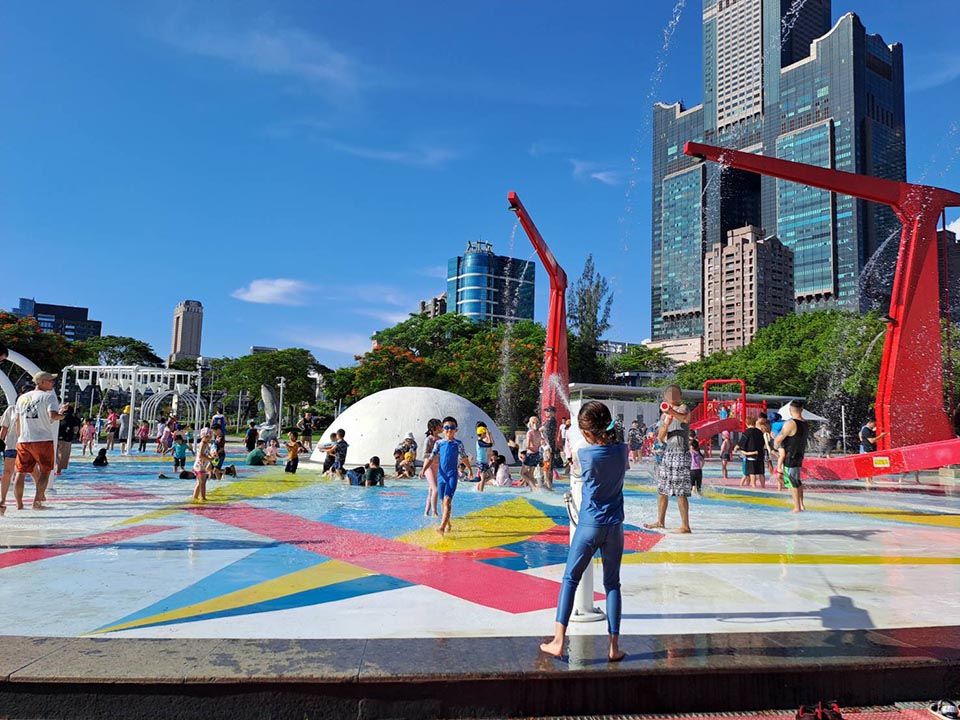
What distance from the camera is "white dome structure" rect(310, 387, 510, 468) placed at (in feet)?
65.4

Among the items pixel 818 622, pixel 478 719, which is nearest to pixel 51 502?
pixel 478 719

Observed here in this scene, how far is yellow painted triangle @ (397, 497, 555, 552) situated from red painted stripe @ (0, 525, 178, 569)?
335 centimetres

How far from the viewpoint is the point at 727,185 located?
→ 14738cm

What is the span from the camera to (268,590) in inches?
216

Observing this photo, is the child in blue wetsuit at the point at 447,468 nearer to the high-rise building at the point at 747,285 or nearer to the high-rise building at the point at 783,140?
the high-rise building at the point at 783,140

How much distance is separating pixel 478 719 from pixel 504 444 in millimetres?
18408

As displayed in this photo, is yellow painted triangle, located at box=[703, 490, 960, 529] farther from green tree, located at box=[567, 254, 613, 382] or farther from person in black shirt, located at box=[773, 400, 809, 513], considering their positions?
green tree, located at box=[567, 254, 613, 382]

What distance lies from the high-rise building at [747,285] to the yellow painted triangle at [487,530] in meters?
119

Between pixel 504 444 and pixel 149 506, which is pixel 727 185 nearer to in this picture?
pixel 504 444

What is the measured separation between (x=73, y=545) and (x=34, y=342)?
Answer: 126 feet

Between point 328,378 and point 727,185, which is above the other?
point 727,185

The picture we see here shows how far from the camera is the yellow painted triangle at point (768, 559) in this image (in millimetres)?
7035

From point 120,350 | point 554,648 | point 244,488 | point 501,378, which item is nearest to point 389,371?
point 501,378

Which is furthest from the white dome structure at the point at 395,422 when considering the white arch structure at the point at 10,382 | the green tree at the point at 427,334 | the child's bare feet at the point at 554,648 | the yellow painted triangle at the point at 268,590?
the green tree at the point at 427,334
